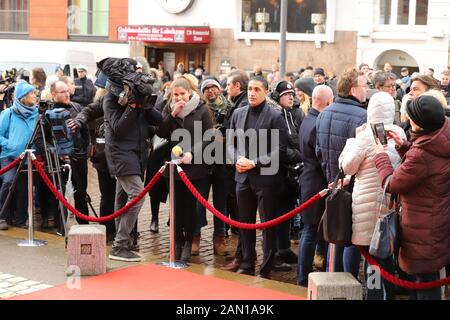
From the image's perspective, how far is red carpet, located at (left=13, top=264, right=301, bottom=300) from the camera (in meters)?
7.55

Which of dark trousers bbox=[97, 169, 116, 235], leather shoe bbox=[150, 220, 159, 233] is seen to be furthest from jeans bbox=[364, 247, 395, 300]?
leather shoe bbox=[150, 220, 159, 233]

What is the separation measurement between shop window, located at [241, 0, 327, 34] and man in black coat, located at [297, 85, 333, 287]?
1889cm

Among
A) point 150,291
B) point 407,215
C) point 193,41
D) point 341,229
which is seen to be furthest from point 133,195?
point 193,41

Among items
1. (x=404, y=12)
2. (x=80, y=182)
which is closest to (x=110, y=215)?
(x=80, y=182)

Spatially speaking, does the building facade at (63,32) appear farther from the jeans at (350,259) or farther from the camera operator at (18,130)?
the jeans at (350,259)

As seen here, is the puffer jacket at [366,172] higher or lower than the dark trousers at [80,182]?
higher

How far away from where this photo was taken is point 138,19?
30.5 meters

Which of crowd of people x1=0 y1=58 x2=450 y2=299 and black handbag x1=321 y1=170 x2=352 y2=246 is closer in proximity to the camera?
crowd of people x1=0 y1=58 x2=450 y2=299

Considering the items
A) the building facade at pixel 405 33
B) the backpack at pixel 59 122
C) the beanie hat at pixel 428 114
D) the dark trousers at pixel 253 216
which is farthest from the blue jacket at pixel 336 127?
the building facade at pixel 405 33

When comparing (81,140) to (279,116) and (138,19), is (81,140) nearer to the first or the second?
(279,116)

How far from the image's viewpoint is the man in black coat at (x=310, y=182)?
812 cm

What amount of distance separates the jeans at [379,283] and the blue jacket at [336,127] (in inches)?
41.7

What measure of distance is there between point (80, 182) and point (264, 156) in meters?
2.99

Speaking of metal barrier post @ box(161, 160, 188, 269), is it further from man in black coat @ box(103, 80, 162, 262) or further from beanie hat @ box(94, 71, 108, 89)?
beanie hat @ box(94, 71, 108, 89)
